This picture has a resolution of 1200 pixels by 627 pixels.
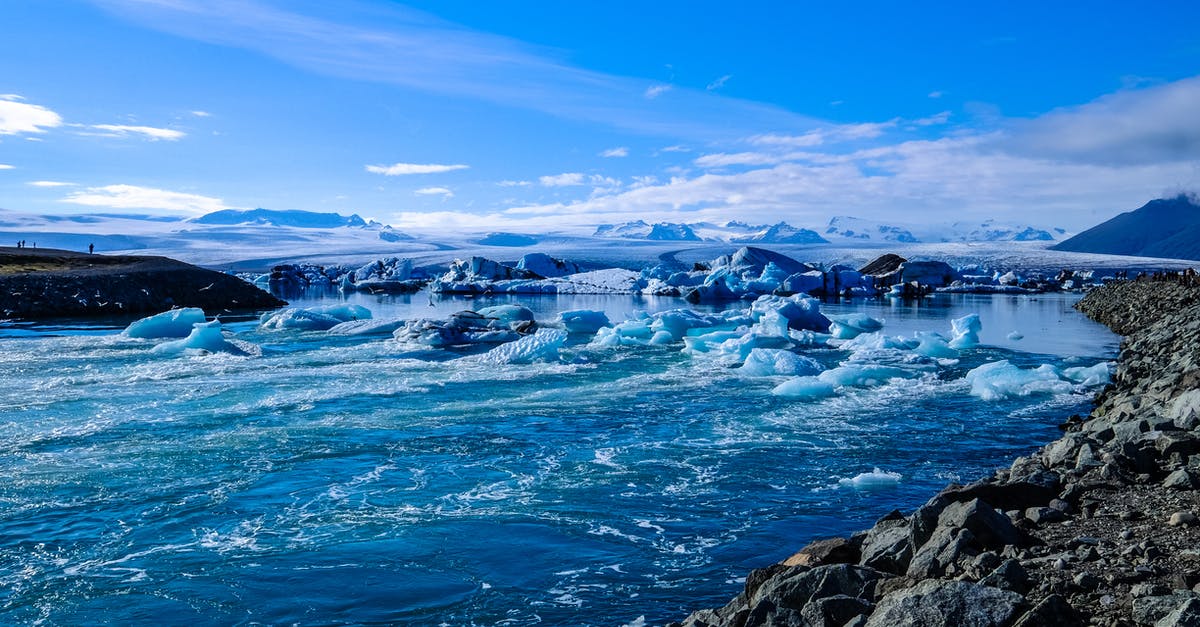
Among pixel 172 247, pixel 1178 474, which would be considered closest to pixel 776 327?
pixel 1178 474

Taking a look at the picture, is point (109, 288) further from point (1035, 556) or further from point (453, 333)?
point (1035, 556)

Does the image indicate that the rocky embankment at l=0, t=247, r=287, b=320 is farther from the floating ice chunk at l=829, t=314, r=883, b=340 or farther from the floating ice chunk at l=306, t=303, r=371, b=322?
the floating ice chunk at l=829, t=314, r=883, b=340

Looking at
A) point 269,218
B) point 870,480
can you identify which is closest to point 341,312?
point 870,480

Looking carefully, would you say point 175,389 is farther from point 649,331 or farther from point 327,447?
point 649,331

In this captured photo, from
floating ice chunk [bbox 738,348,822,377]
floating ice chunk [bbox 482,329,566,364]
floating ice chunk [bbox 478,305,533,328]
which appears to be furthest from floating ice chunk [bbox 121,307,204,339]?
floating ice chunk [bbox 738,348,822,377]

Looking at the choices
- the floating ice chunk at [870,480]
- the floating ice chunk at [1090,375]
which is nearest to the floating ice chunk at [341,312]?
the floating ice chunk at [1090,375]

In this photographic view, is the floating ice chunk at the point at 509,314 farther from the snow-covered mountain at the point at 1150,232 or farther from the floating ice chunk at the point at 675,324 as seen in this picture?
the snow-covered mountain at the point at 1150,232
